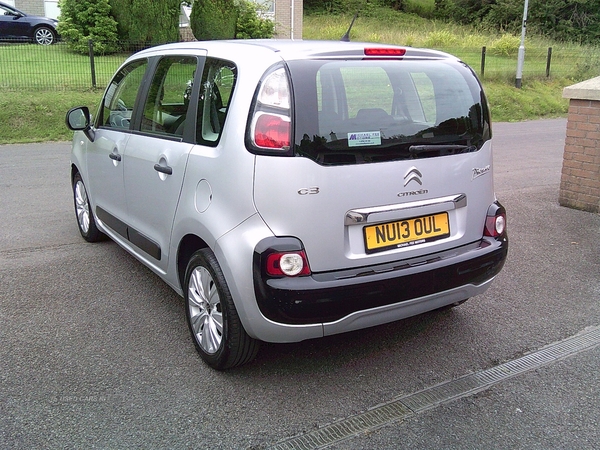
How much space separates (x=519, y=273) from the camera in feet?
16.6

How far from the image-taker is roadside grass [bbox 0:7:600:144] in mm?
12594

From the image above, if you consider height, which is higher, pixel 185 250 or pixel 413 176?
pixel 413 176

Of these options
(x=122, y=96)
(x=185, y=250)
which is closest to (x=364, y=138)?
(x=185, y=250)

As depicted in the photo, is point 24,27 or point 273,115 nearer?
point 273,115

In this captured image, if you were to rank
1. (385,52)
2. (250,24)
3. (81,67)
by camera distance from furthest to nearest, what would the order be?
(250,24) < (81,67) < (385,52)

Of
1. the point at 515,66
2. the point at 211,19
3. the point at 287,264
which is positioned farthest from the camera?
the point at 515,66

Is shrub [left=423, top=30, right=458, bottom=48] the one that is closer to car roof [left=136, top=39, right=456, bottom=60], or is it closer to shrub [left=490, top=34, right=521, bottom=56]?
shrub [left=490, top=34, right=521, bottom=56]

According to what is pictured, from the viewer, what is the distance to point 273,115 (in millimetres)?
3021

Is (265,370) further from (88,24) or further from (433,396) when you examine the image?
(88,24)

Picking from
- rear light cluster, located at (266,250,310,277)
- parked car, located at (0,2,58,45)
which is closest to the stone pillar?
rear light cluster, located at (266,250,310,277)

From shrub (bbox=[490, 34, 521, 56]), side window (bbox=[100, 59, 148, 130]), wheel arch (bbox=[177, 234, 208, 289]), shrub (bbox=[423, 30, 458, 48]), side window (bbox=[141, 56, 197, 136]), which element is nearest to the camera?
wheel arch (bbox=[177, 234, 208, 289])

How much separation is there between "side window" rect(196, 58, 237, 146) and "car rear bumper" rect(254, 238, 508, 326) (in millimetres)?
860

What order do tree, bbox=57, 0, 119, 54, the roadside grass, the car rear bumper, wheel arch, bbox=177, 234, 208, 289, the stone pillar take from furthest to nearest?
tree, bbox=57, 0, 119, 54
the roadside grass
the stone pillar
wheel arch, bbox=177, 234, 208, 289
the car rear bumper

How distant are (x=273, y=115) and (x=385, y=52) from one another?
2.64 ft
